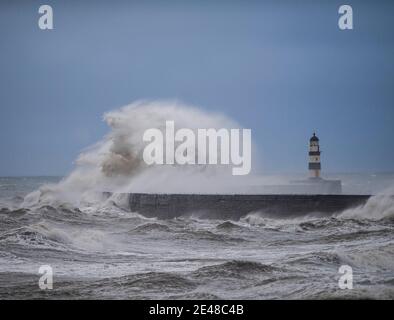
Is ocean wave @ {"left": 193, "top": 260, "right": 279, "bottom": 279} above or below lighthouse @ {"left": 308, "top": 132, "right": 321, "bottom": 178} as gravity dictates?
below

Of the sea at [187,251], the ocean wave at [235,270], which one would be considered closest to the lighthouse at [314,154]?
the sea at [187,251]

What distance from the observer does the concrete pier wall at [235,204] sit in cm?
708

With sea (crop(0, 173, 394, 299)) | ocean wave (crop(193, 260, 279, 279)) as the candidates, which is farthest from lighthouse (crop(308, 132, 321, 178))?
ocean wave (crop(193, 260, 279, 279))

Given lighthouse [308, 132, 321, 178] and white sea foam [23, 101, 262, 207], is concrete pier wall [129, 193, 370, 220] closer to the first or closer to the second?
white sea foam [23, 101, 262, 207]

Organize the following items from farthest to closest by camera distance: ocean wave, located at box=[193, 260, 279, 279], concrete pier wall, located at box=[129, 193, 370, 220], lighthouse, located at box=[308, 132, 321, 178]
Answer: concrete pier wall, located at box=[129, 193, 370, 220] < lighthouse, located at box=[308, 132, 321, 178] < ocean wave, located at box=[193, 260, 279, 279]

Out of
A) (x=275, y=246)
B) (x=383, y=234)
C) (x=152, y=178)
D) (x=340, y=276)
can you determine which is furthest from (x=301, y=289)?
(x=152, y=178)

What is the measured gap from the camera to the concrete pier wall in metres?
7.08

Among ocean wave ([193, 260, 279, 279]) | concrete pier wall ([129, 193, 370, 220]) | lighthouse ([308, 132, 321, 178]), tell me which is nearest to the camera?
ocean wave ([193, 260, 279, 279])

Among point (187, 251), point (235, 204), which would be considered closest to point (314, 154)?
point (187, 251)

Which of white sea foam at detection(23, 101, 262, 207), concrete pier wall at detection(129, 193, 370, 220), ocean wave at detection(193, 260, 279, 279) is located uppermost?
white sea foam at detection(23, 101, 262, 207)

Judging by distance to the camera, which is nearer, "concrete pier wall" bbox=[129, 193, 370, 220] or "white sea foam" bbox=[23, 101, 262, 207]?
"white sea foam" bbox=[23, 101, 262, 207]

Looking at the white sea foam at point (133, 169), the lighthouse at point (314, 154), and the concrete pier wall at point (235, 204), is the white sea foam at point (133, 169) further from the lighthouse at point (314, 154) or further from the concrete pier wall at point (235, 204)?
the lighthouse at point (314, 154)

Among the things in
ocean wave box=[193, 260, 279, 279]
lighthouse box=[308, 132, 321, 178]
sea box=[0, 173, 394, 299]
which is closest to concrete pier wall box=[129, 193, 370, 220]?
sea box=[0, 173, 394, 299]

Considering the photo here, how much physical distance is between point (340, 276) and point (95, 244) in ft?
6.66
